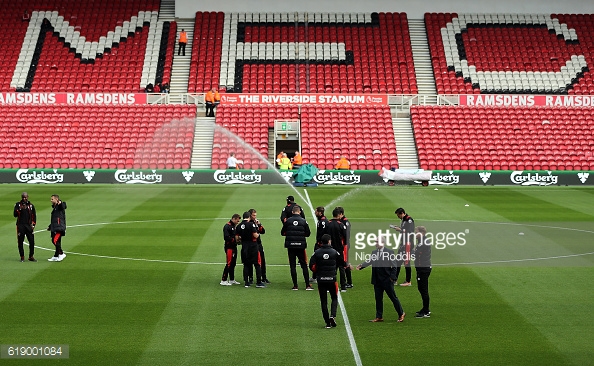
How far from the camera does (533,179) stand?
130ft

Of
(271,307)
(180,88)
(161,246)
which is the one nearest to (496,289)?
(271,307)

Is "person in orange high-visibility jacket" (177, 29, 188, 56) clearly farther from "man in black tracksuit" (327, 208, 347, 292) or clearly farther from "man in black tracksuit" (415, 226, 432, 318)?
"man in black tracksuit" (415, 226, 432, 318)

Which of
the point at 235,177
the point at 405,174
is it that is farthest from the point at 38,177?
the point at 405,174

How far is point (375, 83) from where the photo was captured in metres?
48.7

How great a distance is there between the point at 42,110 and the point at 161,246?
88.7 ft

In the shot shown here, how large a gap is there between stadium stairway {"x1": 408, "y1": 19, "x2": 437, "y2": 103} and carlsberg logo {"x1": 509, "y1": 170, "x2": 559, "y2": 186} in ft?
27.4

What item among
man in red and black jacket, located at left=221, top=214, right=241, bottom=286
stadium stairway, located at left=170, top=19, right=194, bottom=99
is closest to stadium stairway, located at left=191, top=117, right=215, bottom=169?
stadium stairway, located at left=170, top=19, right=194, bottom=99

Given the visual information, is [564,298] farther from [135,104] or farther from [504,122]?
[135,104]

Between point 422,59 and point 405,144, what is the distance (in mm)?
8836

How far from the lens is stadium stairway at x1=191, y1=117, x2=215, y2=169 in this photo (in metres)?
42.4

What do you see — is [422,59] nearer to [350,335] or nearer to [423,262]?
[423,262]

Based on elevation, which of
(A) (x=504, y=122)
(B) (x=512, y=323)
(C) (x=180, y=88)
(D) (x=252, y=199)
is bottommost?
(B) (x=512, y=323)

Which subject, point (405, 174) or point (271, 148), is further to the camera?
point (271, 148)

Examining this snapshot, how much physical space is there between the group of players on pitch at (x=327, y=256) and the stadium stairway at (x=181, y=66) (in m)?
29.8
